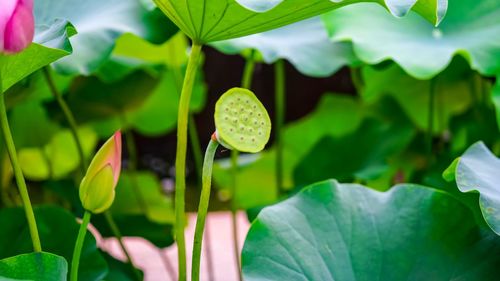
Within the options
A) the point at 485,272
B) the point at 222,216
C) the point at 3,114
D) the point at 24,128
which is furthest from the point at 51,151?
the point at 485,272

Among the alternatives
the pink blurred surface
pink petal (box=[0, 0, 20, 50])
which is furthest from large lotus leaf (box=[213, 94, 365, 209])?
pink petal (box=[0, 0, 20, 50])

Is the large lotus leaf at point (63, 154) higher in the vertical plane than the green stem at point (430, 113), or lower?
lower

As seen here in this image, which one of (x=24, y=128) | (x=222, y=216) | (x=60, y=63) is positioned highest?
(x=60, y=63)

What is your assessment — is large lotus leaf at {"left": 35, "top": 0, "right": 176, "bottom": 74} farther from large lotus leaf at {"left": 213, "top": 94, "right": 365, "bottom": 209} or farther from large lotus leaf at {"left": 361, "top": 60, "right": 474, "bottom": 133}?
large lotus leaf at {"left": 213, "top": 94, "right": 365, "bottom": 209}

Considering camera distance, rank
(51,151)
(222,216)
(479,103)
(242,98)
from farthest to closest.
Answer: (222,216), (51,151), (479,103), (242,98)

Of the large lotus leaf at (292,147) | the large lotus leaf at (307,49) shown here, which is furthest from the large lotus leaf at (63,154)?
the large lotus leaf at (307,49)

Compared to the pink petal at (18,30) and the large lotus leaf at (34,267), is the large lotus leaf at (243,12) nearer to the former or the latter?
the pink petal at (18,30)

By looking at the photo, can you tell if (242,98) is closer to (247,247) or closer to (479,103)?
(247,247)
